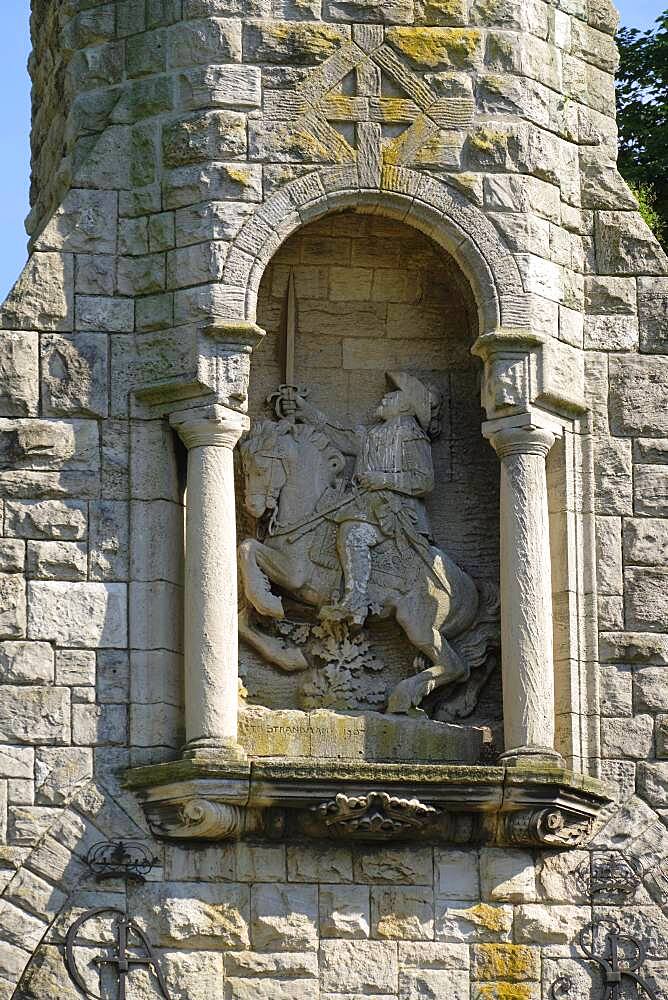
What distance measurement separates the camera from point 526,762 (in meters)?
17.2

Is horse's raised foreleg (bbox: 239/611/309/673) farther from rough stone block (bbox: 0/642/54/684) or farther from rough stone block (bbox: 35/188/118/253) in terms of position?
rough stone block (bbox: 35/188/118/253)

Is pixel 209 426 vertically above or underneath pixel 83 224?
underneath

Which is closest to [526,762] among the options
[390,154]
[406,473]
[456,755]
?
[456,755]

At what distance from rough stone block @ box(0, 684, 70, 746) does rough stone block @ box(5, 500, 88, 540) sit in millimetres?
861

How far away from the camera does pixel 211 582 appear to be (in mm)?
17359

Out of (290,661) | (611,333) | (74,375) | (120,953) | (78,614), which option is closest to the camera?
(120,953)

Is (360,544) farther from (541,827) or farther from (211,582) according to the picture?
(541,827)

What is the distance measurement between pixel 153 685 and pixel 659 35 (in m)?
8.36

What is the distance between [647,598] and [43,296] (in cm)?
377

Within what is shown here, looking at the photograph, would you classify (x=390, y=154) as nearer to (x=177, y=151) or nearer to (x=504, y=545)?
(x=177, y=151)

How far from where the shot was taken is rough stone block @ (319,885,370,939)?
1714cm

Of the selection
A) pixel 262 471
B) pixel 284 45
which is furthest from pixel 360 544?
pixel 284 45

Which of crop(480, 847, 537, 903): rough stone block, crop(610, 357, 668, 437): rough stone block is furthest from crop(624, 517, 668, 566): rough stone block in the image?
crop(480, 847, 537, 903): rough stone block

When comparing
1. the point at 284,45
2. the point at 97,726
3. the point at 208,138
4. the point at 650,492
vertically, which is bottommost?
the point at 97,726
